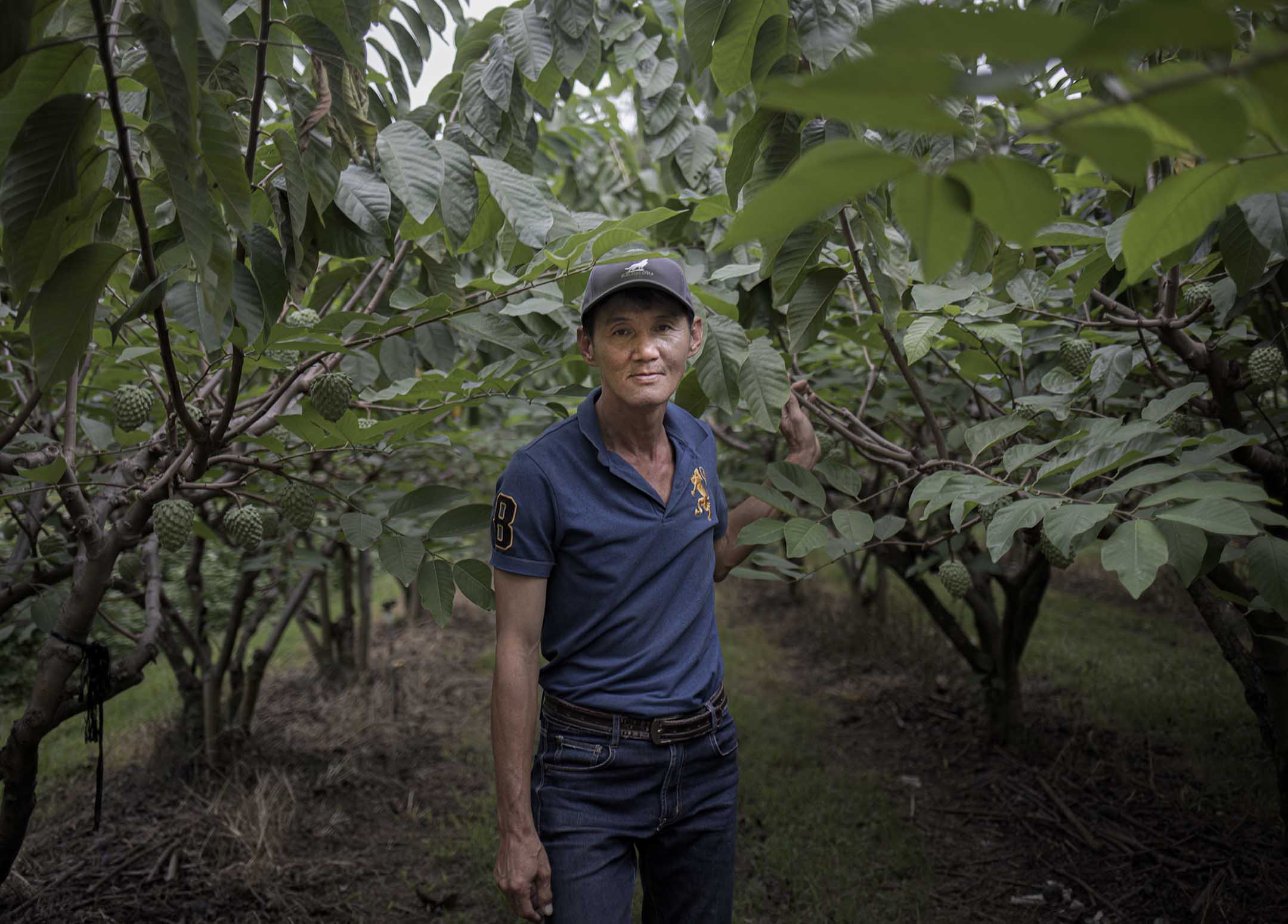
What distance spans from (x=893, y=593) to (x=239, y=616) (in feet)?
19.0

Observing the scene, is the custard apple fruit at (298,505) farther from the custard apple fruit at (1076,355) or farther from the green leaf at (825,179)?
the custard apple fruit at (1076,355)

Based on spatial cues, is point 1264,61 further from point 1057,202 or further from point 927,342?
point 927,342

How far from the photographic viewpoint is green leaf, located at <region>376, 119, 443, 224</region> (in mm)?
1389

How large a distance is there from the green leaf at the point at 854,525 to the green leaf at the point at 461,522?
0.79 metres

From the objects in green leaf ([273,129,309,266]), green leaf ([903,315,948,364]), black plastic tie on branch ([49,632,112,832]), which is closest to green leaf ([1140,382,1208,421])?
green leaf ([903,315,948,364])

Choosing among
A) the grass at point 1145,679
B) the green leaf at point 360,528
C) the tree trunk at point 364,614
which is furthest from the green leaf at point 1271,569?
the tree trunk at point 364,614

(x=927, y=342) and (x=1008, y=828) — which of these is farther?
(x=1008, y=828)

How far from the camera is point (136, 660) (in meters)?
2.30

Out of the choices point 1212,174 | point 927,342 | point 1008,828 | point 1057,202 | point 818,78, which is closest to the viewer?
point 818,78

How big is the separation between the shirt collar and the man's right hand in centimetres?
78

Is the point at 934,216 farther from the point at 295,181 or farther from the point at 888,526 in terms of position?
the point at 888,526

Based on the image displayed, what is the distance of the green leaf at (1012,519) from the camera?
147 centimetres

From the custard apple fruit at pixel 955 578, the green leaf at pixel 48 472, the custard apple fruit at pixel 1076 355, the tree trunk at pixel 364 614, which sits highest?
the custard apple fruit at pixel 1076 355

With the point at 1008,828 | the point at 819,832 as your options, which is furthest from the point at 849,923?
the point at 1008,828
